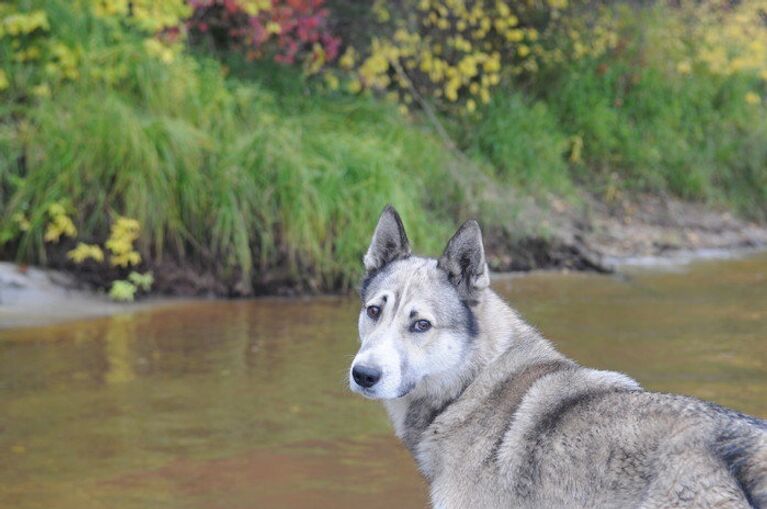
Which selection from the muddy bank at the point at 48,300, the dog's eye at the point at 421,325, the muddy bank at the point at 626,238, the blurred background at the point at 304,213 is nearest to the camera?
the dog's eye at the point at 421,325

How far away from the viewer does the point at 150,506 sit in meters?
6.01

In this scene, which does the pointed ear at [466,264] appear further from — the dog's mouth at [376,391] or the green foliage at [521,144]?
the green foliage at [521,144]

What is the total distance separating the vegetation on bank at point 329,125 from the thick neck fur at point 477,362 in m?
5.93

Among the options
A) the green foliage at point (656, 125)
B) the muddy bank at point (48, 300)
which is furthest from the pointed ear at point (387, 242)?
the green foliage at point (656, 125)

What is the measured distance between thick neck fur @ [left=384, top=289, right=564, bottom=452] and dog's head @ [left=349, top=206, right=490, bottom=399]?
0.04 meters

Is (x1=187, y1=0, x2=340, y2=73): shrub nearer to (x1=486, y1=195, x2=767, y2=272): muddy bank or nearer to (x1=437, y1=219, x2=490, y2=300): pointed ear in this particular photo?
(x1=486, y1=195, x2=767, y2=272): muddy bank

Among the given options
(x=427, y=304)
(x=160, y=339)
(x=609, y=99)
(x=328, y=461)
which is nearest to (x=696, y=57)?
(x=609, y=99)

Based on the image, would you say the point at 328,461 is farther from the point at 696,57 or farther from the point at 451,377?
the point at 696,57

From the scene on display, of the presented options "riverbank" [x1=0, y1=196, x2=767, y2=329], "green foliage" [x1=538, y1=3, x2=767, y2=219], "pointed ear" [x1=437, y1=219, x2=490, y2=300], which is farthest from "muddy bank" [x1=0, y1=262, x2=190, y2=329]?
"green foliage" [x1=538, y1=3, x2=767, y2=219]

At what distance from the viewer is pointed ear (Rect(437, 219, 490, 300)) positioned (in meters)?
4.97

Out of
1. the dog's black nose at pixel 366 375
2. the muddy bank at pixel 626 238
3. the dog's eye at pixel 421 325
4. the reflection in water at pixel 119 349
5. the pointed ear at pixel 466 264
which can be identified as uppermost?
the pointed ear at pixel 466 264

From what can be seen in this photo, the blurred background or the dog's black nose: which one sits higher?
the dog's black nose

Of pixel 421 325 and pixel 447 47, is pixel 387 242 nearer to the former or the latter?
pixel 421 325

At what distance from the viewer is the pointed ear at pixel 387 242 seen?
17.2 ft
